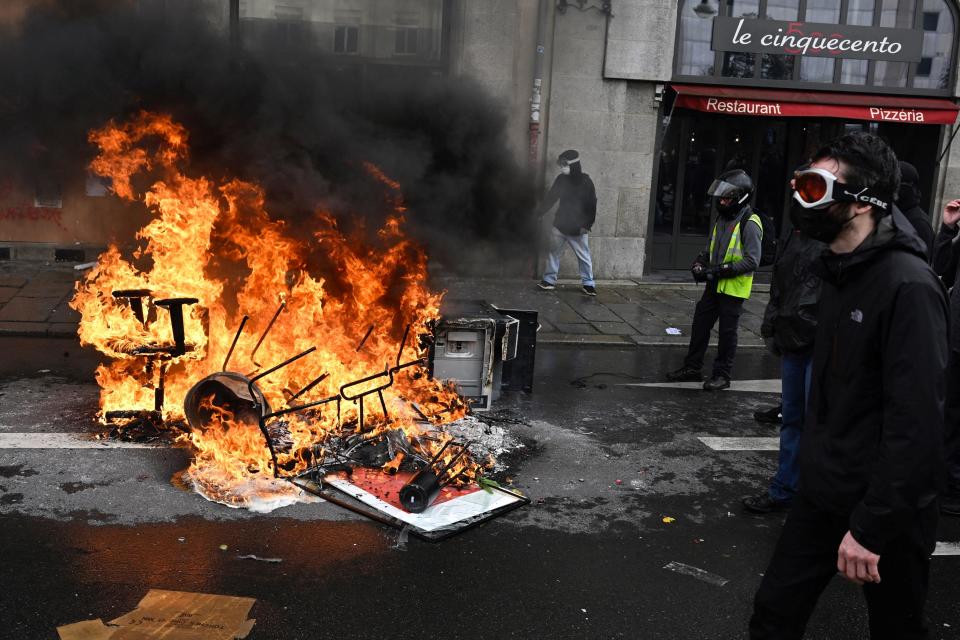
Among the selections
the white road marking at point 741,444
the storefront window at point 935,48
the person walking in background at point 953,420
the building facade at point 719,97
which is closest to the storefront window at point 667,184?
the building facade at point 719,97

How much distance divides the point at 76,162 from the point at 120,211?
485 cm

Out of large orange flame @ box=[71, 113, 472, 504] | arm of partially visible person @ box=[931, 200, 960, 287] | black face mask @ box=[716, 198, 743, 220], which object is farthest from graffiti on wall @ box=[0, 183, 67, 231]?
arm of partially visible person @ box=[931, 200, 960, 287]

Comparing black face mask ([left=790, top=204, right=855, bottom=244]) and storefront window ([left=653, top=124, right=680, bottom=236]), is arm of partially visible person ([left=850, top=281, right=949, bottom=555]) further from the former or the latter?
storefront window ([left=653, top=124, right=680, bottom=236])

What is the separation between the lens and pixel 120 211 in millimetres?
11633

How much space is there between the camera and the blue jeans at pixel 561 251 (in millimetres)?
11930

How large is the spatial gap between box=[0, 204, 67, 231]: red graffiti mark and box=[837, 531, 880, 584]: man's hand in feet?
39.4

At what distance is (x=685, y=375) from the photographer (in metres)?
7.87

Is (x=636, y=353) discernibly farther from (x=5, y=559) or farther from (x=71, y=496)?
(x=5, y=559)

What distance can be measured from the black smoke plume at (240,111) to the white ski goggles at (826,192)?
4131 mm

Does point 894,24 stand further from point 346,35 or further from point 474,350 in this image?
point 474,350

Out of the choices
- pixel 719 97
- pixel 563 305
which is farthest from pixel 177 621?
pixel 719 97

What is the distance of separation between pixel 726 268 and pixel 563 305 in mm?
3970

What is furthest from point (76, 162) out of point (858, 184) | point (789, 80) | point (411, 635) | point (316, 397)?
point (789, 80)

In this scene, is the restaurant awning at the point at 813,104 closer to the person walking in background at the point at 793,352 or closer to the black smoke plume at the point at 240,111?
the black smoke plume at the point at 240,111
